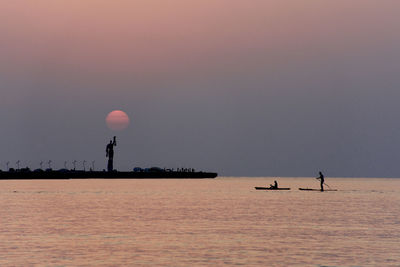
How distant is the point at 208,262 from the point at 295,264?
5064mm

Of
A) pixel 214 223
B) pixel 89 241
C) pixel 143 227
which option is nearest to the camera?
pixel 89 241

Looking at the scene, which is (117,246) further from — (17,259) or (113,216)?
(113,216)

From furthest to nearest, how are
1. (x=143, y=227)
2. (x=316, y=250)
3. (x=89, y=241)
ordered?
1. (x=143, y=227)
2. (x=89, y=241)
3. (x=316, y=250)

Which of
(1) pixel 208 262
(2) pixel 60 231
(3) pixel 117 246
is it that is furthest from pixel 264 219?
(1) pixel 208 262

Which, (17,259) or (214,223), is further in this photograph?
(214,223)

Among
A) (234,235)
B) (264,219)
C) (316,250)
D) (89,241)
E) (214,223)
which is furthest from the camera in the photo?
(264,219)

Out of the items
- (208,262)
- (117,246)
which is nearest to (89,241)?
(117,246)

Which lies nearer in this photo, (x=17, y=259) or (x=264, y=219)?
(x=17, y=259)

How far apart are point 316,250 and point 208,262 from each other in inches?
373

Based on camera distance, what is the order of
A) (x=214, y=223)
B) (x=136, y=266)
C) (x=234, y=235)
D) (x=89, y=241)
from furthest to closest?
(x=214, y=223), (x=234, y=235), (x=89, y=241), (x=136, y=266)

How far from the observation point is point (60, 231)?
6128 centimetres

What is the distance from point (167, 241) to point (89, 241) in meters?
5.72

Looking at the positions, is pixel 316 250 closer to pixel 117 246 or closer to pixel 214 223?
pixel 117 246

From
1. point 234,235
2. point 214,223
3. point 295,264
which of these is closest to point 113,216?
point 214,223
